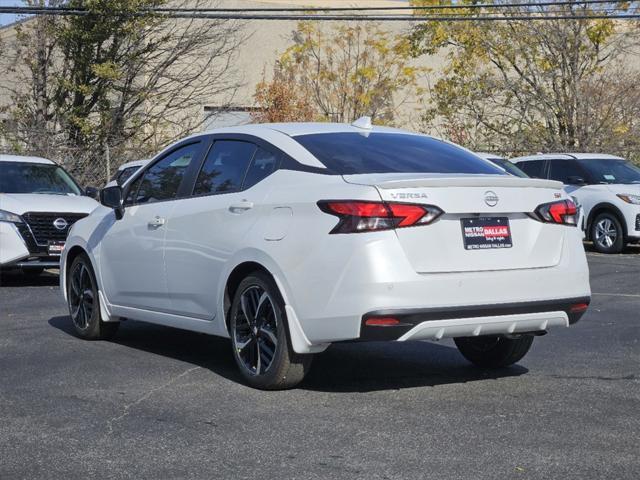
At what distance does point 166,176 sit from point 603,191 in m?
13.3

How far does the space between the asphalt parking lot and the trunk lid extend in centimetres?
85

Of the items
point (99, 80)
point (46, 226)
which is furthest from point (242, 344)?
point (99, 80)

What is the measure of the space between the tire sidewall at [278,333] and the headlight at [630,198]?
13900mm

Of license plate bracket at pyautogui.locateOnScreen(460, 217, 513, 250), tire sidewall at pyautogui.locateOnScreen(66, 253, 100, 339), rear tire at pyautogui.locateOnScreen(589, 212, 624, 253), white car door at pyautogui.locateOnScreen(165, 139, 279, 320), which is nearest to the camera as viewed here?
license plate bracket at pyautogui.locateOnScreen(460, 217, 513, 250)

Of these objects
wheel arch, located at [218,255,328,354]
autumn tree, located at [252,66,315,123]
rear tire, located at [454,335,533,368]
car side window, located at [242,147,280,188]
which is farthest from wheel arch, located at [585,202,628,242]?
autumn tree, located at [252,66,315,123]

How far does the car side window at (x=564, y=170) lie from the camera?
838 inches

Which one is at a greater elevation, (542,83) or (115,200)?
(542,83)

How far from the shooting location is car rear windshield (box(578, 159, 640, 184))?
21.0 m

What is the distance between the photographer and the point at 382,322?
656cm

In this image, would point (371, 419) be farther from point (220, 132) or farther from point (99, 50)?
point (99, 50)

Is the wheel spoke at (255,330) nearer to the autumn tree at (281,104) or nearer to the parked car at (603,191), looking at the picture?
the parked car at (603,191)

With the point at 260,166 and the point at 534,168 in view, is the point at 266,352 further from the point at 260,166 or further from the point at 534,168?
the point at 534,168

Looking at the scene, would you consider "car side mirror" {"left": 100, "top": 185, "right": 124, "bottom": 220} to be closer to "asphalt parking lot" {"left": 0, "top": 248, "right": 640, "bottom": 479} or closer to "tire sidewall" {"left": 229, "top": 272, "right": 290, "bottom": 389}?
"asphalt parking lot" {"left": 0, "top": 248, "right": 640, "bottom": 479}

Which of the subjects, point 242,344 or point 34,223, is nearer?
point 242,344
